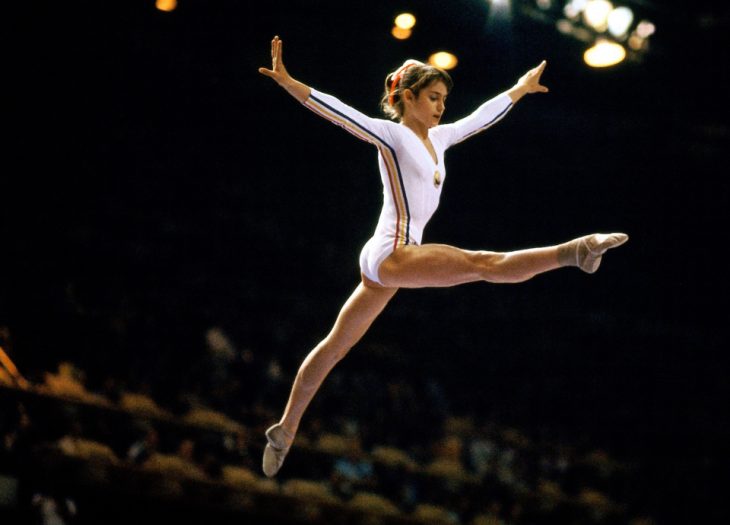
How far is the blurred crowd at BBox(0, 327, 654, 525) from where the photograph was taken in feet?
18.0

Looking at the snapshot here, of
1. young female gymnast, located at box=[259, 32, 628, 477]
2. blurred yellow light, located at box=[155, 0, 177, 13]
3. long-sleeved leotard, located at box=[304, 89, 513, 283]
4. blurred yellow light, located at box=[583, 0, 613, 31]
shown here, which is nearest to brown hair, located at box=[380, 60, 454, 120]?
young female gymnast, located at box=[259, 32, 628, 477]

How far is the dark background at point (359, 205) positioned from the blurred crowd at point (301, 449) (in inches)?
12.8

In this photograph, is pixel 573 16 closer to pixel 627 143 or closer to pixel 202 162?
pixel 627 143

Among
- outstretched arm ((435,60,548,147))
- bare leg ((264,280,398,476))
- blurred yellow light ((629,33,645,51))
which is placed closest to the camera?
bare leg ((264,280,398,476))

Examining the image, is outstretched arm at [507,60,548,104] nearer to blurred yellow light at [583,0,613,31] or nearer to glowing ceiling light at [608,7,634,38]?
blurred yellow light at [583,0,613,31]

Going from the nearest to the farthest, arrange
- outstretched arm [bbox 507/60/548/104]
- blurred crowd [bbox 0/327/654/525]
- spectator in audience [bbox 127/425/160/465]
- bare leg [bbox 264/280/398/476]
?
bare leg [bbox 264/280/398/476]
outstretched arm [bbox 507/60/548/104]
blurred crowd [bbox 0/327/654/525]
spectator in audience [bbox 127/425/160/465]

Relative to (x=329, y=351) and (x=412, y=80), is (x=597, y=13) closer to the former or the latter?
(x=412, y=80)

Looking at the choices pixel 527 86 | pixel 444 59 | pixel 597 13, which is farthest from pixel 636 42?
pixel 527 86

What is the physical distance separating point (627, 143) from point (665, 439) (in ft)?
10.5

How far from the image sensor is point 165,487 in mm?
5730

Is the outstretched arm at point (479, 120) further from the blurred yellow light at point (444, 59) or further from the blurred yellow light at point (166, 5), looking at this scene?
the blurred yellow light at point (166, 5)

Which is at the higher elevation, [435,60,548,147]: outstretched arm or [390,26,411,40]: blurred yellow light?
[390,26,411,40]: blurred yellow light

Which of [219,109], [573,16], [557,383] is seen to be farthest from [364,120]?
[557,383]

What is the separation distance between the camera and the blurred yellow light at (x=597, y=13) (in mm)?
6590
